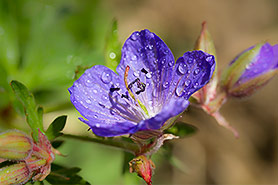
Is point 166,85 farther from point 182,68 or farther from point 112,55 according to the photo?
point 112,55

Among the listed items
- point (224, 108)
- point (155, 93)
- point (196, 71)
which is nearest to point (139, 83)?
point (155, 93)

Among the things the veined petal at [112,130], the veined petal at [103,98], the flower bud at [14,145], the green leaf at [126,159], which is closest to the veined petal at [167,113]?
the veined petal at [112,130]

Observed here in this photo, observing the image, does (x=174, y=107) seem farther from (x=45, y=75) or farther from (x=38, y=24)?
(x=38, y=24)

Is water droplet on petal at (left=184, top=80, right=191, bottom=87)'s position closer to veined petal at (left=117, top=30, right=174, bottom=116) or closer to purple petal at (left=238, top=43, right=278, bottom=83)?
veined petal at (left=117, top=30, right=174, bottom=116)

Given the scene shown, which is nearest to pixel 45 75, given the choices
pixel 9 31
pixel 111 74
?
pixel 9 31

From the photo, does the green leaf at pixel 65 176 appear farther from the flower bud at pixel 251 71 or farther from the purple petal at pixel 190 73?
the flower bud at pixel 251 71

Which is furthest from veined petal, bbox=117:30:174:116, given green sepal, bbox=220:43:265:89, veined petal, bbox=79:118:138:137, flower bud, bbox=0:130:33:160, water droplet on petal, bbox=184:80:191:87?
flower bud, bbox=0:130:33:160
